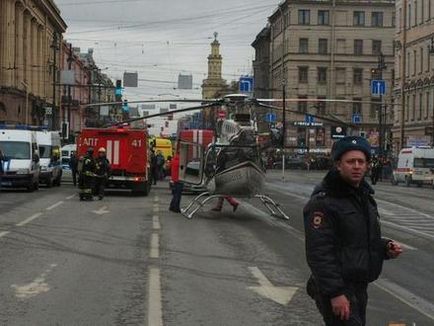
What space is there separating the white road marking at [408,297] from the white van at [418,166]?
39.6m

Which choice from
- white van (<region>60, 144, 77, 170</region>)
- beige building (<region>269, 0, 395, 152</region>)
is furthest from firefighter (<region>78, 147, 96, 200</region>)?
beige building (<region>269, 0, 395, 152</region>)

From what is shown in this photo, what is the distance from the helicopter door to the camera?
22.0 metres

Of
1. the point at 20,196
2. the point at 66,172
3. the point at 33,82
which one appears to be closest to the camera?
the point at 20,196

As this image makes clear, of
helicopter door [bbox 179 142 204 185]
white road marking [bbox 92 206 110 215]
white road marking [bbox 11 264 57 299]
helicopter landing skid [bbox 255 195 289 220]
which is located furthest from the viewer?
helicopter door [bbox 179 142 204 185]

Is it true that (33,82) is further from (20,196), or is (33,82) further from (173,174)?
(173,174)

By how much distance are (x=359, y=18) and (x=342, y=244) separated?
102 meters

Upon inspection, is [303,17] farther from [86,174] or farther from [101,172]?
[86,174]

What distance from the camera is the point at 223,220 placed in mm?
19344

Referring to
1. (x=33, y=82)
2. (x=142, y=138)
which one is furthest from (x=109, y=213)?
(x=33, y=82)

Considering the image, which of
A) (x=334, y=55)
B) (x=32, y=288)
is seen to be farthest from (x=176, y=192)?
(x=334, y=55)

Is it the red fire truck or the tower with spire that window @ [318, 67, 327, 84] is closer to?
the tower with spire

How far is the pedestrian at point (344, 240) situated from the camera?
4.44m

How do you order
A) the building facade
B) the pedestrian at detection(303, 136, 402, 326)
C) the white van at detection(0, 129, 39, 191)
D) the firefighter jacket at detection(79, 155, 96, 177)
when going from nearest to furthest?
the pedestrian at detection(303, 136, 402, 326) → the firefighter jacket at detection(79, 155, 96, 177) → the white van at detection(0, 129, 39, 191) → the building facade

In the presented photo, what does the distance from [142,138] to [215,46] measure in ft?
190
